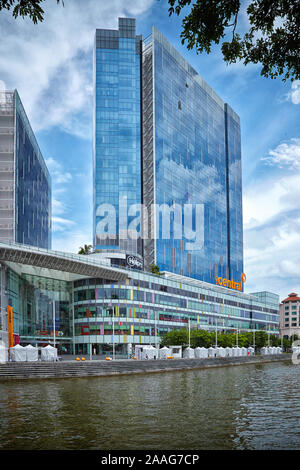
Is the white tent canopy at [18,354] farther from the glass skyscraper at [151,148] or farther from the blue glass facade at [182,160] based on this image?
the glass skyscraper at [151,148]

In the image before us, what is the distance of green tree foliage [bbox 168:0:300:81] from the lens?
1385 cm

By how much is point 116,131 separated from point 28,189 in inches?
1727

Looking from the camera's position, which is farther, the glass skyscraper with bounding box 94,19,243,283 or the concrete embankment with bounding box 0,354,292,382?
the glass skyscraper with bounding box 94,19,243,283

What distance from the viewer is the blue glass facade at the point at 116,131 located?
15950 cm

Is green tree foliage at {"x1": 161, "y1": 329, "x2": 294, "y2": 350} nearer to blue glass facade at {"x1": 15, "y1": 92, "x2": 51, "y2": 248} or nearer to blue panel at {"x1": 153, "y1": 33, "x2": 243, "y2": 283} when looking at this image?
blue panel at {"x1": 153, "y1": 33, "x2": 243, "y2": 283}

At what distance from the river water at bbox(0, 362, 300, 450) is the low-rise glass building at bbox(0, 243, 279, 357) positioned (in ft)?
153

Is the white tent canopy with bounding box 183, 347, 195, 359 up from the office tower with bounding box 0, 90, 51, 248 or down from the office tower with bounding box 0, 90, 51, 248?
down

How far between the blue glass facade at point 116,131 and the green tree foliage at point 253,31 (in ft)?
457

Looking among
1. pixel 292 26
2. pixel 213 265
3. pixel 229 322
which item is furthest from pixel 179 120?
pixel 292 26

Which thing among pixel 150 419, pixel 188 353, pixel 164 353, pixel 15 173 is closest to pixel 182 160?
pixel 15 173

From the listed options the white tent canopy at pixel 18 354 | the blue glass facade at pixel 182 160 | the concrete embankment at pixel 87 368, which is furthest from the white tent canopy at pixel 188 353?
the blue glass facade at pixel 182 160

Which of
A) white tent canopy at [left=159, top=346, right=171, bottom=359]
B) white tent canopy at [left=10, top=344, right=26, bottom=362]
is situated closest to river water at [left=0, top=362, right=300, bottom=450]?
white tent canopy at [left=10, top=344, right=26, bottom=362]

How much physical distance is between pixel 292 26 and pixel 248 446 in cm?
1412
